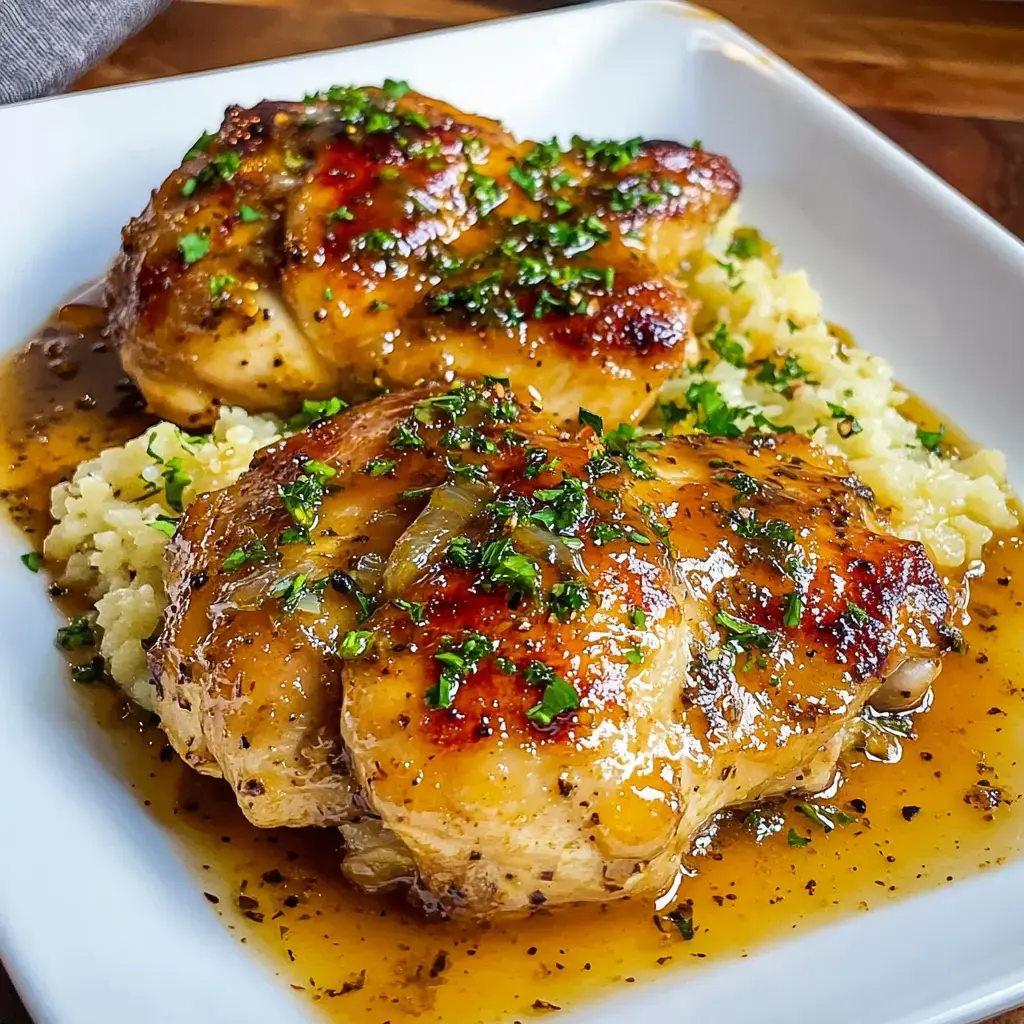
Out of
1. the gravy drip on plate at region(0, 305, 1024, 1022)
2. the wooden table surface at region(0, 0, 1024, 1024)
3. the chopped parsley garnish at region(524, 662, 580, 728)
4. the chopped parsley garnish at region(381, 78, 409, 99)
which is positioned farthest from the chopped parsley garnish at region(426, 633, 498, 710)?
the wooden table surface at region(0, 0, 1024, 1024)

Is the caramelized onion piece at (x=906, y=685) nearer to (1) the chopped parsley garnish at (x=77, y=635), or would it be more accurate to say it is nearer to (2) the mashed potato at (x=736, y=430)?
(2) the mashed potato at (x=736, y=430)

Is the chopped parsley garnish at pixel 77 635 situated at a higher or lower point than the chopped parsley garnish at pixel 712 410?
higher

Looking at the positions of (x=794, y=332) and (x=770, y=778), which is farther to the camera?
(x=794, y=332)

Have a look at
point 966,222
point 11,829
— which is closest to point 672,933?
point 11,829

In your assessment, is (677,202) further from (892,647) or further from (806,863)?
(806,863)

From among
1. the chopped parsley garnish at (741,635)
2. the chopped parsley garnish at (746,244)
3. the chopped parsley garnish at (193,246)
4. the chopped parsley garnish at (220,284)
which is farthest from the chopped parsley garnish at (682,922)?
the chopped parsley garnish at (746,244)

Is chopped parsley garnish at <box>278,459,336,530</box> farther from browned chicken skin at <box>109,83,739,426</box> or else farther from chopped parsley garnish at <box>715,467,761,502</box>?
chopped parsley garnish at <box>715,467,761,502</box>
